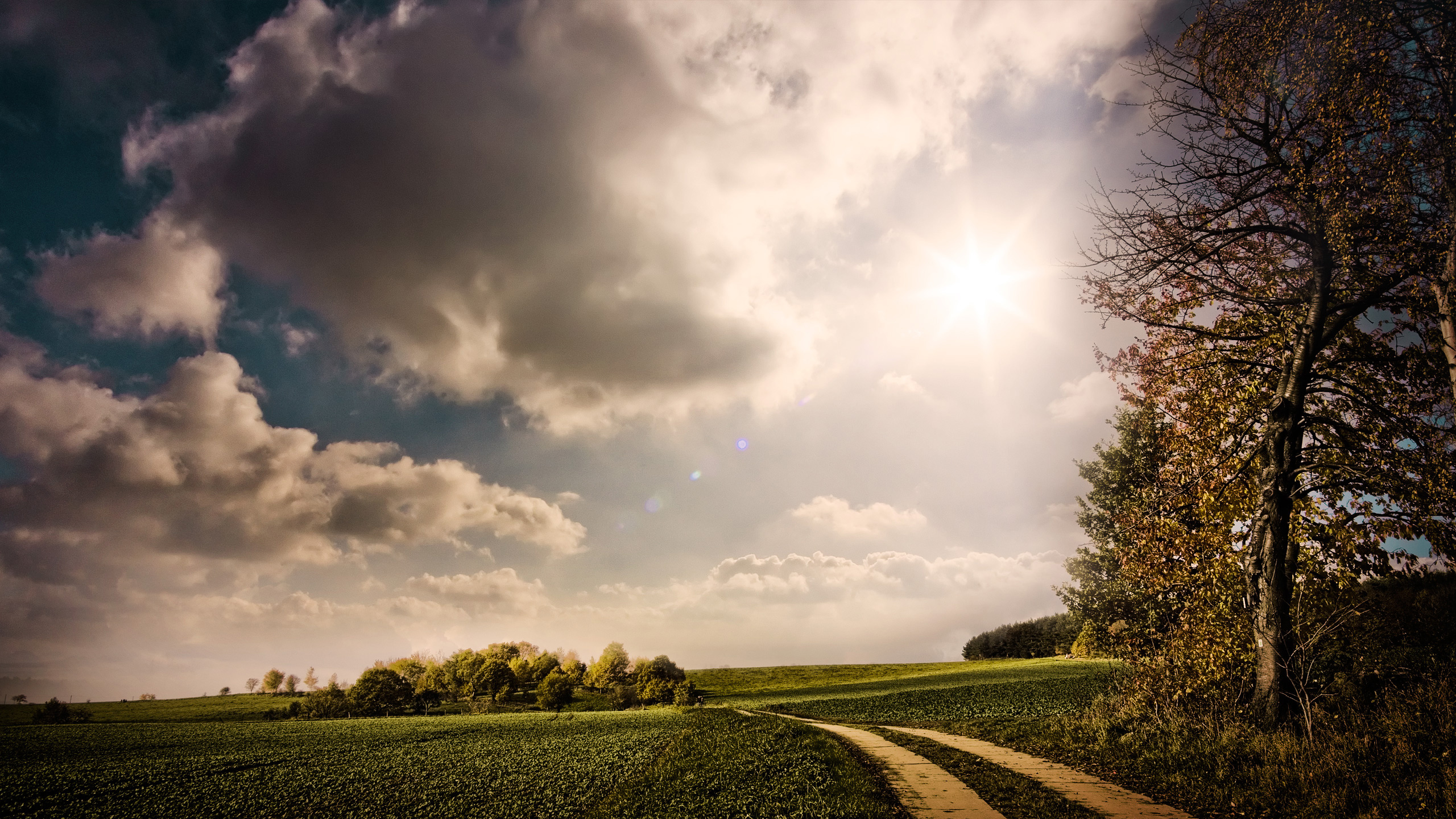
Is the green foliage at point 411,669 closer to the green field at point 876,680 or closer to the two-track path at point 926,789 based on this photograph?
the green field at point 876,680

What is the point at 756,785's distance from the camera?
468 inches

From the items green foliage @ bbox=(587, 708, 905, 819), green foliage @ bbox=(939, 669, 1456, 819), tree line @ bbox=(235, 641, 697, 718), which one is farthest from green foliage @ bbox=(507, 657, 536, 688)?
green foliage @ bbox=(939, 669, 1456, 819)

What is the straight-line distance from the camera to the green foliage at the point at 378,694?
221ft

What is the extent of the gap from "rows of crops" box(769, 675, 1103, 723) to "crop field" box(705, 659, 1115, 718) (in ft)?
3.12

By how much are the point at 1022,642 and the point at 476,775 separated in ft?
389

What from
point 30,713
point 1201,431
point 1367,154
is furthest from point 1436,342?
point 30,713

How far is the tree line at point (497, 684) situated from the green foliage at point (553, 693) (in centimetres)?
9

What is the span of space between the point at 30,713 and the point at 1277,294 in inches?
4525

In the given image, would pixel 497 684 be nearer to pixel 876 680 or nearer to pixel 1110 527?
pixel 876 680

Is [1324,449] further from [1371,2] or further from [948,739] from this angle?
[948,739]

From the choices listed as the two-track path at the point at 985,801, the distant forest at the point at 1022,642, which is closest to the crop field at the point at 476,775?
the two-track path at the point at 985,801

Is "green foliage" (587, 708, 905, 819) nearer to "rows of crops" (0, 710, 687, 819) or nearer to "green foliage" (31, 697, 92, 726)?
"rows of crops" (0, 710, 687, 819)

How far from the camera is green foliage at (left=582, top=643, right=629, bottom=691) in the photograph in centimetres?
8231

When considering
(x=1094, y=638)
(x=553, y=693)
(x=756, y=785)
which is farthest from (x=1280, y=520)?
(x=553, y=693)
